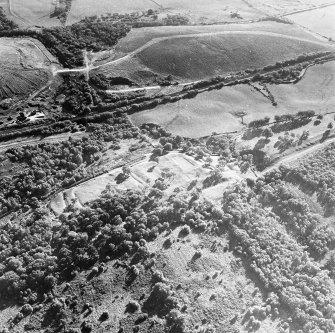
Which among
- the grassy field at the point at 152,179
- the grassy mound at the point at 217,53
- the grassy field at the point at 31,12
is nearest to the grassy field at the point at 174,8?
the grassy field at the point at 31,12

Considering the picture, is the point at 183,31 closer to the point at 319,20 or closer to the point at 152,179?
the point at 319,20

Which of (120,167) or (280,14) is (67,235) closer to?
(120,167)

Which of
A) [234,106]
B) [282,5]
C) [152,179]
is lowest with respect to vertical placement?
[152,179]

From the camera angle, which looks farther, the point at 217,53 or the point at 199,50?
the point at 217,53

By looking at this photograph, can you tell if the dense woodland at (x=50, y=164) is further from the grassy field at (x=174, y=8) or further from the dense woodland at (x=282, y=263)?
the grassy field at (x=174, y=8)

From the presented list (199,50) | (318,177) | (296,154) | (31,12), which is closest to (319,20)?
(199,50)

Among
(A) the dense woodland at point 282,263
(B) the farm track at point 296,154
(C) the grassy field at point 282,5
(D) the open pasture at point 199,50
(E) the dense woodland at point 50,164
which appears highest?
(C) the grassy field at point 282,5

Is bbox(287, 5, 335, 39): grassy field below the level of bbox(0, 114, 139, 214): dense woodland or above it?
above

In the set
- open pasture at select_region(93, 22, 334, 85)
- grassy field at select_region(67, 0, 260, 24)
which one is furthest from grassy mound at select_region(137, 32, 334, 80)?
grassy field at select_region(67, 0, 260, 24)

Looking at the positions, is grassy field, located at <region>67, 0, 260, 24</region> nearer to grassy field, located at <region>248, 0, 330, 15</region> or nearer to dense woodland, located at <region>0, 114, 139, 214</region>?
grassy field, located at <region>248, 0, 330, 15</region>
